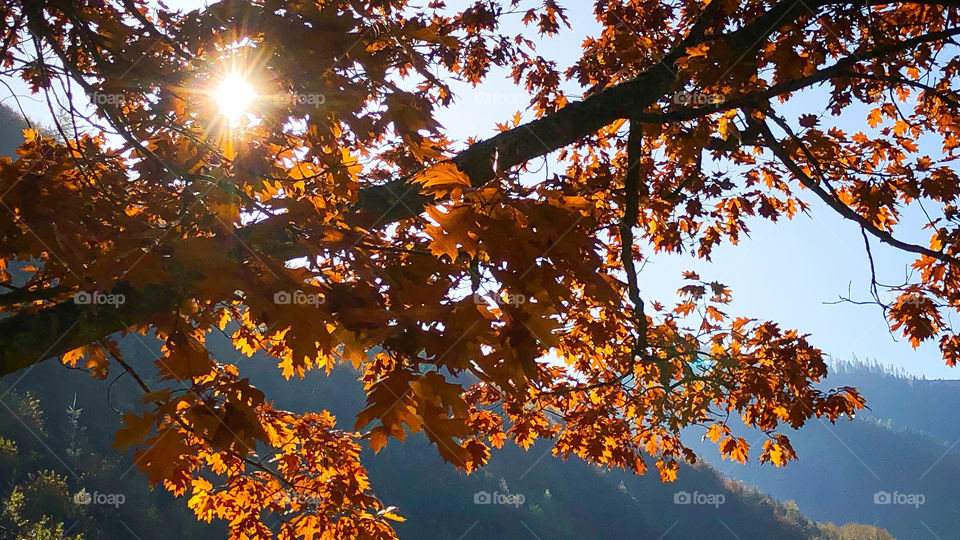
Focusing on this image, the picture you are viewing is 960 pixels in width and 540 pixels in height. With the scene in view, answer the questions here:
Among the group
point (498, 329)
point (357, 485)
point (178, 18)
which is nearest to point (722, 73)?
point (498, 329)

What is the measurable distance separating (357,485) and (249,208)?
272 centimetres
